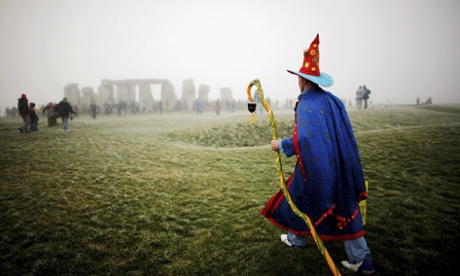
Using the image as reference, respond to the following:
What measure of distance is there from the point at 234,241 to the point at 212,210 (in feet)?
3.38

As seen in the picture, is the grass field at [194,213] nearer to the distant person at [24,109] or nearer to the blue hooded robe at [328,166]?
the blue hooded robe at [328,166]

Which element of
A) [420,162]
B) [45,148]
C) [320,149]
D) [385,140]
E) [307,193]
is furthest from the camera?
[45,148]

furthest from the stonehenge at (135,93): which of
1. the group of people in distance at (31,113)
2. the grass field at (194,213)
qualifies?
the grass field at (194,213)

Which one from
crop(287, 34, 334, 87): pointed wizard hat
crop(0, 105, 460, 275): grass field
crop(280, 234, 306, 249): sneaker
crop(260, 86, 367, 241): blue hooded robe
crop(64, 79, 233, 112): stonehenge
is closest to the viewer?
crop(260, 86, 367, 241): blue hooded robe

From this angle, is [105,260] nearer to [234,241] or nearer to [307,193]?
[234,241]

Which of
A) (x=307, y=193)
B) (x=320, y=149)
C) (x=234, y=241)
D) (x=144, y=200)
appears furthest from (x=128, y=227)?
(x=320, y=149)

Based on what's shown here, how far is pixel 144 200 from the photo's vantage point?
4488 mm

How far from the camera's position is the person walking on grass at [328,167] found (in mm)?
2408

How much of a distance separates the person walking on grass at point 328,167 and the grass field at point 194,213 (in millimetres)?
457

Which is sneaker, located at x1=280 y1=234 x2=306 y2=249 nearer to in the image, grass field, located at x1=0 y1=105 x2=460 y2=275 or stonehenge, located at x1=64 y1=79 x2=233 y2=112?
grass field, located at x1=0 y1=105 x2=460 y2=275

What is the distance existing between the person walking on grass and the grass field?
457 mm

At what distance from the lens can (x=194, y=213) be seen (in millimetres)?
4012

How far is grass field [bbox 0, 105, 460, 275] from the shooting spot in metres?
2.71

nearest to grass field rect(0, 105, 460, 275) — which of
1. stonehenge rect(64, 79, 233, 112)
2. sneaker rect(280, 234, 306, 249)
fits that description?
sneaker rect(280, 234, 306, 249)
